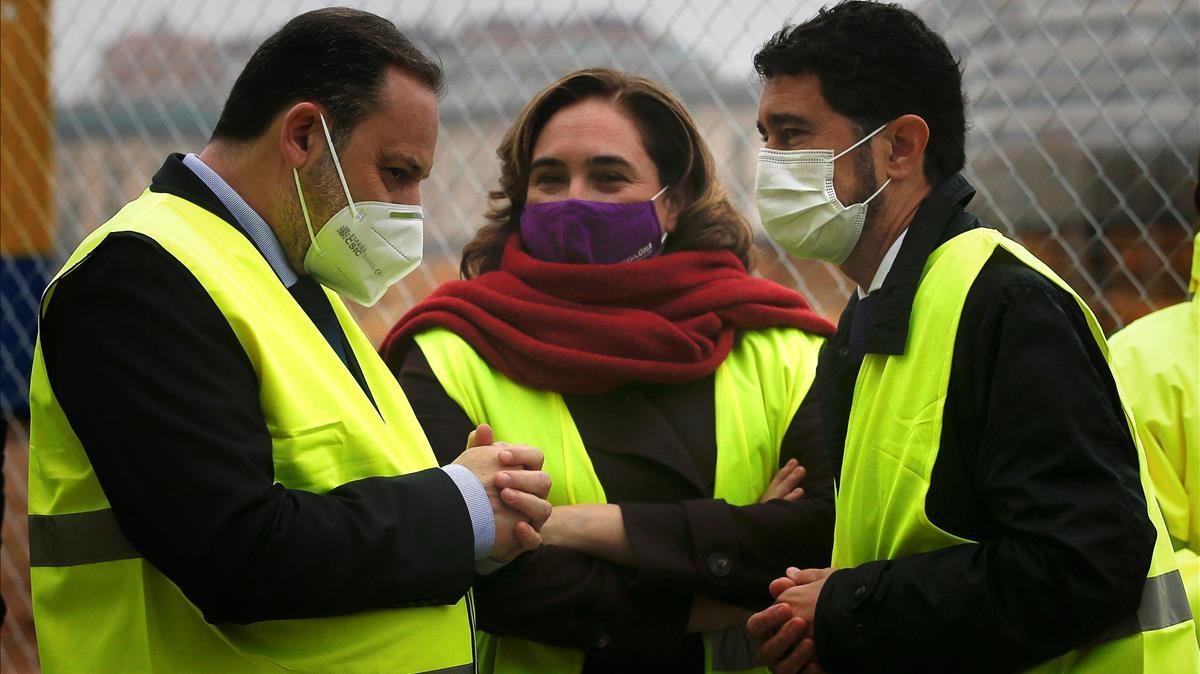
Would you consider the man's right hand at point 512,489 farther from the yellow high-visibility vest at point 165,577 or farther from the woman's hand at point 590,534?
the woman's hand at point 590,534

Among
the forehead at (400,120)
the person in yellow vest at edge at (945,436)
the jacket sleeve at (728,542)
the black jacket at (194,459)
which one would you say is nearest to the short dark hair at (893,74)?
the person in yellow vest at edge at (945,436)

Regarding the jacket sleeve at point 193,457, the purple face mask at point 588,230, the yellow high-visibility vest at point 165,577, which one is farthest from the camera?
the purple face mask at point 588,230

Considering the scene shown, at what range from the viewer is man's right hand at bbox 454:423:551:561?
1.79m

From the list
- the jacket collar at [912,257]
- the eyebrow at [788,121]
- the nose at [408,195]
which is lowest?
the jacket collar at [912,257]

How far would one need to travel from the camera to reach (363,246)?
6.29 feet

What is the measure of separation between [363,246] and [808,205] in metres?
0.74

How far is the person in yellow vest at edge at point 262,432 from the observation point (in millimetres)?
1513

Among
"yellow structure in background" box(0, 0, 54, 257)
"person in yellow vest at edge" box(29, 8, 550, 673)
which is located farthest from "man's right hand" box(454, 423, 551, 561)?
"yellow structure in background" box(0, 0, 54, 257)

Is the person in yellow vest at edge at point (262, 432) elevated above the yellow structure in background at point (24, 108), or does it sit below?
below

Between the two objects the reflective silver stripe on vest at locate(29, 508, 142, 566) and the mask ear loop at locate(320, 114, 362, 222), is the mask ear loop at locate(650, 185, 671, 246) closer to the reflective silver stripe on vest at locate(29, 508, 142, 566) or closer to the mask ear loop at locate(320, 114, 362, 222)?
the mask ear loop at locate(320, 114, 362, 222)

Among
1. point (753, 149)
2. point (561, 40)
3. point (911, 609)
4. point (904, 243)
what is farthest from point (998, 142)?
point (911, 609)

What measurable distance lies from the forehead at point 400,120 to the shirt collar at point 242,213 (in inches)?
6.9

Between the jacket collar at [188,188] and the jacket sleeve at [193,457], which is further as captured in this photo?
the jacket collar at [188,188]

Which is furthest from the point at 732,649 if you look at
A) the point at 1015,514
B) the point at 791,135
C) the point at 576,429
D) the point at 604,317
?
the point at 791,135
